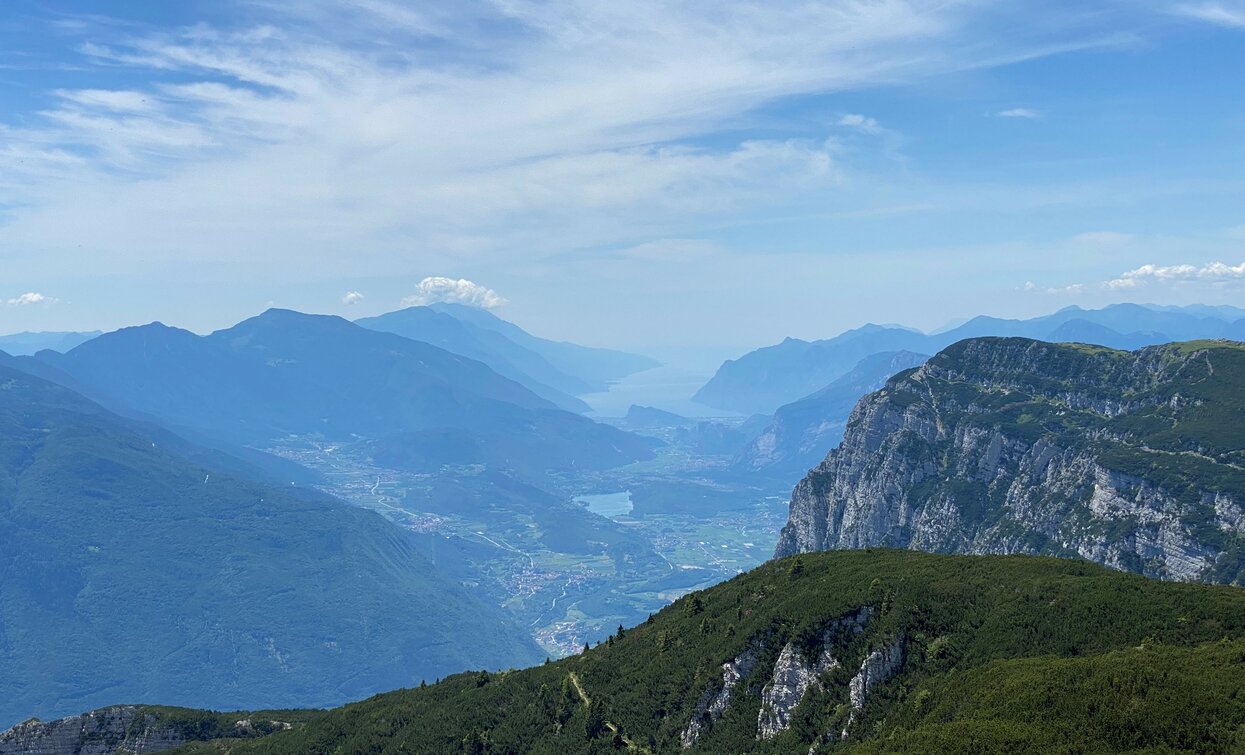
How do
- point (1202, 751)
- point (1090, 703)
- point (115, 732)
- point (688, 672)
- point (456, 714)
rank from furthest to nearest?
1. point (115, 732)
2. point (456, 714)
3. point (688, 672)
4. point (1090, 703)
5. point (1202, 751)

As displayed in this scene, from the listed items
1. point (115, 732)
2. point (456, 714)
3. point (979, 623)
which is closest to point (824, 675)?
point (979, 623)

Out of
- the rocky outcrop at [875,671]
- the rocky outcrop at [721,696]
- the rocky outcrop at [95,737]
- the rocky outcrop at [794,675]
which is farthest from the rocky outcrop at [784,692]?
the rocky outcrop at [95,737]

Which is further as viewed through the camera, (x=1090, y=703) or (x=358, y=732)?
(x=358, y=732)

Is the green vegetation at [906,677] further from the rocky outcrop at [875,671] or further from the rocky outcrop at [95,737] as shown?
the rocky outcrop at [95,737]

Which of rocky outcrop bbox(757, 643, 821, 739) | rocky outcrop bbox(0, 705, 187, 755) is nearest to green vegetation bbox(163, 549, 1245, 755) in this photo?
rocky outcrop bbox(757, 643, 821, 739)

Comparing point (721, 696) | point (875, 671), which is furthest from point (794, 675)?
point (721, 696)

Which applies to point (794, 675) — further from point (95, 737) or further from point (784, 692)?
point (95, 737)

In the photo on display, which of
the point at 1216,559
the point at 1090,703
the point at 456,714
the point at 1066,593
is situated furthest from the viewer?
the point at 1216,559

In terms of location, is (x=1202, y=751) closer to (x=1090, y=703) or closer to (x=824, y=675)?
(x=1090, y=703)
